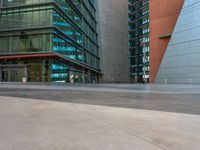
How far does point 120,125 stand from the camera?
19.2 feet

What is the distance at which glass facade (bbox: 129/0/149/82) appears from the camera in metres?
104

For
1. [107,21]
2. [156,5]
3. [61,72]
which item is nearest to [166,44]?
[156,5]

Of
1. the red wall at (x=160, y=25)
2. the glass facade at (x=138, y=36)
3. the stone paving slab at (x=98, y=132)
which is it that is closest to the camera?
the stone paving slab at (x=98, y=132)

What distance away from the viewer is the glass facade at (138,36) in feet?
340

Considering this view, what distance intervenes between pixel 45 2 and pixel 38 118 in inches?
1553

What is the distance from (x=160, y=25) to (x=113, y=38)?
133 feet

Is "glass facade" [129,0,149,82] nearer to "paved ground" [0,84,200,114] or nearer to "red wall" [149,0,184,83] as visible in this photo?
"red wall" [149,0,184,83]

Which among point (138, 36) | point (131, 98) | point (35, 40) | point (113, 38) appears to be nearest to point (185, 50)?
point (35, 40)

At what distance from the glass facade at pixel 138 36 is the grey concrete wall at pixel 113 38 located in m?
6.70

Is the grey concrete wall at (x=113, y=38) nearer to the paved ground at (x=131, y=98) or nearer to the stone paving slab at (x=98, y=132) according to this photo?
the paved ground at (x=131, y=98)

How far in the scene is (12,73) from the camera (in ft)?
150

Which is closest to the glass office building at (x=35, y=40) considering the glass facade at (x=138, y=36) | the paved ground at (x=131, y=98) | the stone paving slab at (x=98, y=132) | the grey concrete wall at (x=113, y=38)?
the paved ground at (x=131, y=98)

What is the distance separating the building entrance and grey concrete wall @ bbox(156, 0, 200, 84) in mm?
24579

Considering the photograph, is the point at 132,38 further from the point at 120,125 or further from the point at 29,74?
the point at 120,125
